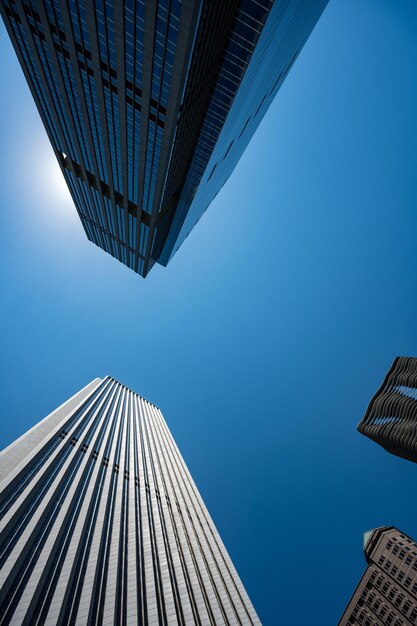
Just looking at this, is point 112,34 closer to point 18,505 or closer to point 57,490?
point 18,505

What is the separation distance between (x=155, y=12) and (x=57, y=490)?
197ft

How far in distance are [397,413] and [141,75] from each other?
81.6 meters

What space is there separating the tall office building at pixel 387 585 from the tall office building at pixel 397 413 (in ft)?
100

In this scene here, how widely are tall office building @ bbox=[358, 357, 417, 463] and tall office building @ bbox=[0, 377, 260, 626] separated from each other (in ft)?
134

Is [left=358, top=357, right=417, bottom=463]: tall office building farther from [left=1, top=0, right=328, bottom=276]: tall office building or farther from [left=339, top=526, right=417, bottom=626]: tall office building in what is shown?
[left=1, top=0, right=328, bottom=276]: tall office building

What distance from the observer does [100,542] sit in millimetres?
42750

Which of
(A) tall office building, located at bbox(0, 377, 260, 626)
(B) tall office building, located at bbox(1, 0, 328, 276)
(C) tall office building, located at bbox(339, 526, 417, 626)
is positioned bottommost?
(A) tall office building, located at bbox(0, 377, 260, 626)

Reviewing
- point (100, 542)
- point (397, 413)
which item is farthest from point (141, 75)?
point (397, 413)

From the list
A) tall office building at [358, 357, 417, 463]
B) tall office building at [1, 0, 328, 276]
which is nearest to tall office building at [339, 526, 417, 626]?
tall office building at [358, 357, 417, 463]

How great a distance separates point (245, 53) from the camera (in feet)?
139

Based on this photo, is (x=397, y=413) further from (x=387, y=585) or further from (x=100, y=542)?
(x=100, y=542)

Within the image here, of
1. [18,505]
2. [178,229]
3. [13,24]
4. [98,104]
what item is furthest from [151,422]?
[13,24]

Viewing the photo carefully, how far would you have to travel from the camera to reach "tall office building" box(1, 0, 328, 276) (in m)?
34.5

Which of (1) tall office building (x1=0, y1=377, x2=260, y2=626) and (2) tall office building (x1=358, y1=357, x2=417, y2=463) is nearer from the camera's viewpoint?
(1) tall office building (x1=0, y1=377, x2=260, y2=626)
